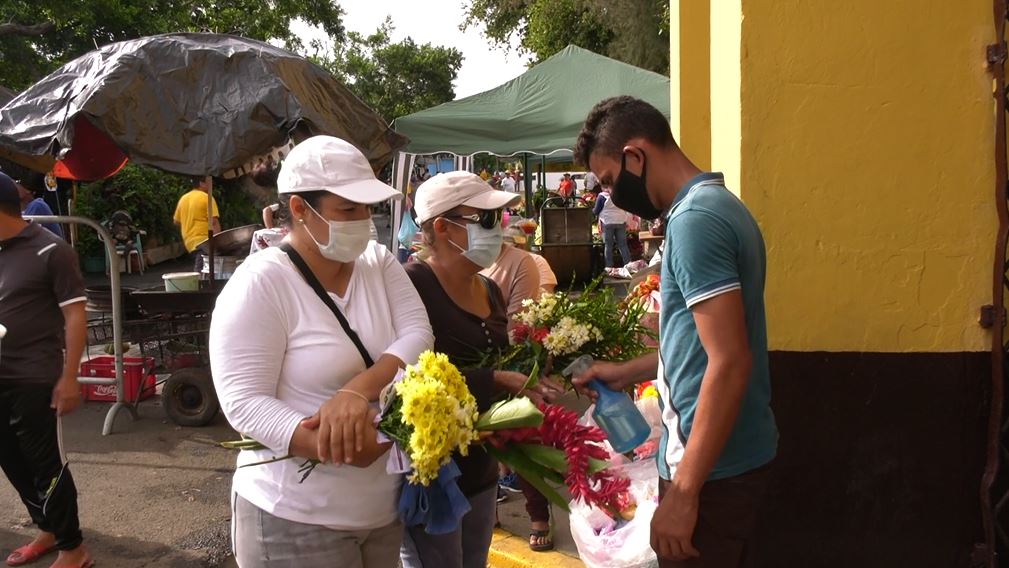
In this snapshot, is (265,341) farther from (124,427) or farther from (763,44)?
(124,427)

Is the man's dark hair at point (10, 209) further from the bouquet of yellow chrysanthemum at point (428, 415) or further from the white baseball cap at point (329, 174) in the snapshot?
the bouquet of yellow chrysanthemum at point (428, 415)

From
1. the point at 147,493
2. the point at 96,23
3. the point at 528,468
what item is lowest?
the point at 147,493

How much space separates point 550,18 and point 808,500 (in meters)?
24.6

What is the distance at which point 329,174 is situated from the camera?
2.37 meters

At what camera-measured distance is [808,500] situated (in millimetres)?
3639

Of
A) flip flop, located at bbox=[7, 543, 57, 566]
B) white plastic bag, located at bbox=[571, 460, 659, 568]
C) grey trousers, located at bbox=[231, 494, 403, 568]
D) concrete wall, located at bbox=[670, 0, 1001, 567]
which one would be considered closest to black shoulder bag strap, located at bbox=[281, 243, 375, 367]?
grey trousers, located at bbox=[231, 494, 403, 568]

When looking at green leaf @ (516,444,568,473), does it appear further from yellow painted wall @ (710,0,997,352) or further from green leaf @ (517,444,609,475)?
yellow painted wall @ (710,0,997,352)

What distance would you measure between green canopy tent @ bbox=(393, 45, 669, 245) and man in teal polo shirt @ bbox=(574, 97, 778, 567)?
7958 millimetres

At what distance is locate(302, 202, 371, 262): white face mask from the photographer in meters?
2.39

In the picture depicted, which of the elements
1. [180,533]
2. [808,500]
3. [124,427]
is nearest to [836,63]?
[808,500]

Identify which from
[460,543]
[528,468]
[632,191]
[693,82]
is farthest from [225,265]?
[632,191]

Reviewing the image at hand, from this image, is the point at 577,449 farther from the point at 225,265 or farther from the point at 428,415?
the point at 225,265

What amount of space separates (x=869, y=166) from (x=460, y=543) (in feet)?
7.37

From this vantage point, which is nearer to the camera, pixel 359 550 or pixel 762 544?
pixel 359 550
